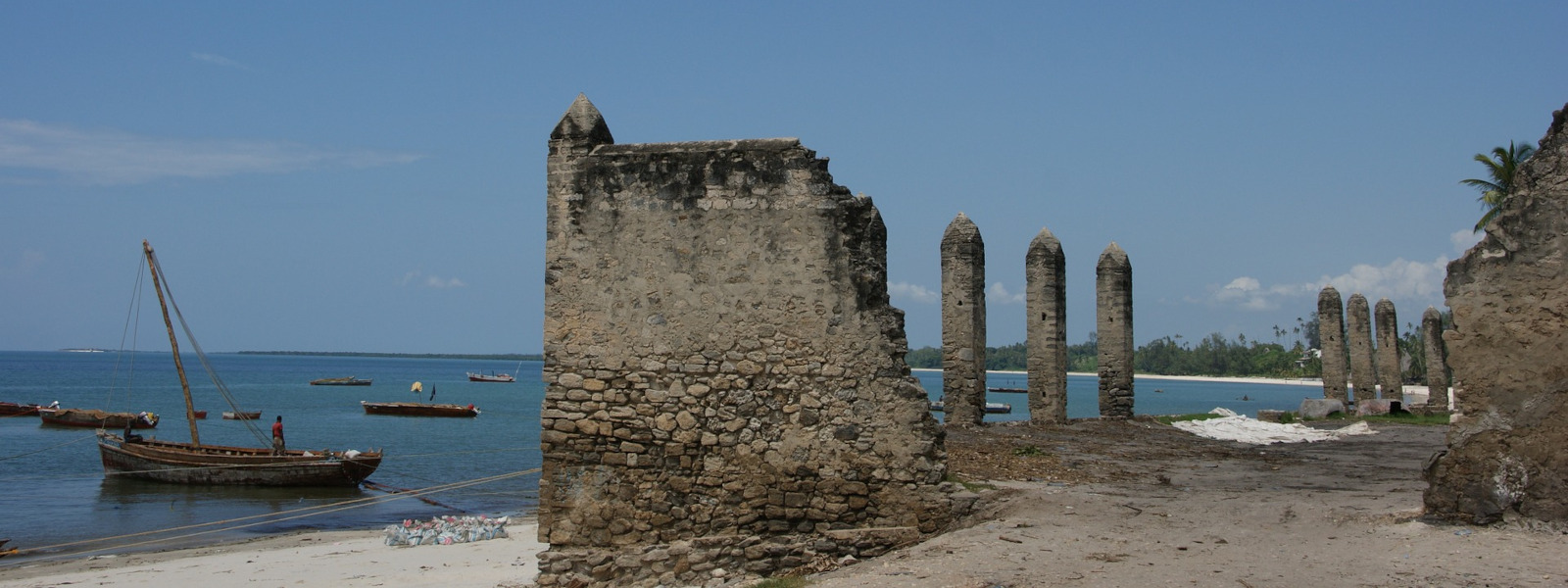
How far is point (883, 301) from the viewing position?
27.8 ft

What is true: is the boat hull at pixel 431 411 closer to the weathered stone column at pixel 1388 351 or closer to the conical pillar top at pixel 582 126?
the weathered stone column at pixel 1388 351

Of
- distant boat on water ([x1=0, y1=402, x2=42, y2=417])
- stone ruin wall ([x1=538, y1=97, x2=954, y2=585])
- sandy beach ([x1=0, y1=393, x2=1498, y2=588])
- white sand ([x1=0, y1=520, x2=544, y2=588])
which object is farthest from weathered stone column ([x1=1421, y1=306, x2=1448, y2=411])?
distant boat on water ([x1=0, y1=402, x2=42, y2=417])

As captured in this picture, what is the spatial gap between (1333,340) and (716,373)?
2482 cm

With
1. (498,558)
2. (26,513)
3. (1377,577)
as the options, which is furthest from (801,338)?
(26,513)

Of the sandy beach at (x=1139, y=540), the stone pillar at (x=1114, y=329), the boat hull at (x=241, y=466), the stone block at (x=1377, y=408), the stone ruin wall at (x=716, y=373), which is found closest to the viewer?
the sandy beach at (x=1139, y=540)

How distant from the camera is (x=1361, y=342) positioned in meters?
Result: 29.8

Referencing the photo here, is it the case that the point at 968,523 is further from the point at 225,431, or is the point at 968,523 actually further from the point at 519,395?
the point at 519,395

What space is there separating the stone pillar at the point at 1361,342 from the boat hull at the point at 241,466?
81.7 feet

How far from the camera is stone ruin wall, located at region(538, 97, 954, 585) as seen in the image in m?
8.36

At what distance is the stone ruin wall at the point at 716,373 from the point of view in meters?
8.36

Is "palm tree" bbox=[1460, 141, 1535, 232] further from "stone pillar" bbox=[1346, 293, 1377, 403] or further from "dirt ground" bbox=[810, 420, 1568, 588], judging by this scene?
"dirt ground" bbox=[810, 420, 1568, 588]

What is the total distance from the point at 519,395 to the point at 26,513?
2417 inches

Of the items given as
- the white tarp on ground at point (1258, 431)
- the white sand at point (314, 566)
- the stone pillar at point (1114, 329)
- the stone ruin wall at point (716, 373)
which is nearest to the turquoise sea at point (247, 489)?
the white sand at point (314, 566)

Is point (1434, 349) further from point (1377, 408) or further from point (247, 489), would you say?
point (247, 489)
